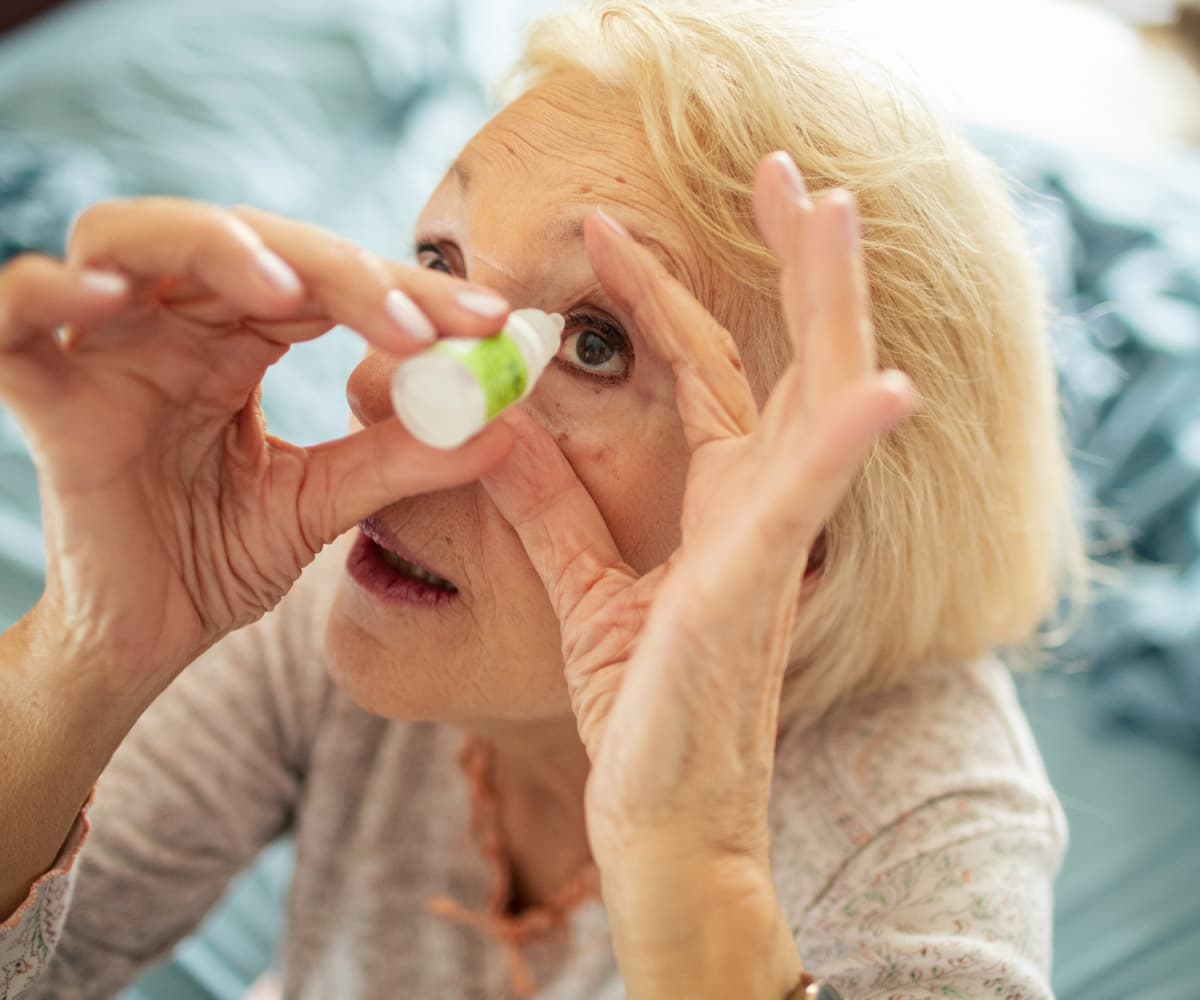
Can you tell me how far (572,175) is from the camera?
3.17ft

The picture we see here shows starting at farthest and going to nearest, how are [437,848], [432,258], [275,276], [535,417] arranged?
[437,848] < [432,258] < [535,417] < [275,276]

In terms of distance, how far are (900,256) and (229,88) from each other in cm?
204

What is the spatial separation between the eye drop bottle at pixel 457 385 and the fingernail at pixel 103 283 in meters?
0.19

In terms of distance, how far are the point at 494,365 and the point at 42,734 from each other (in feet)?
1.73

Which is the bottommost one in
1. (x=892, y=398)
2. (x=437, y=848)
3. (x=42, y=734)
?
(x=437, y=848)

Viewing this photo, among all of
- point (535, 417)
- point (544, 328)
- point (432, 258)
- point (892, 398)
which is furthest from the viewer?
point (432, 258)

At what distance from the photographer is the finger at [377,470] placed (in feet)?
2.82

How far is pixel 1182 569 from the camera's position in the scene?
191 cm

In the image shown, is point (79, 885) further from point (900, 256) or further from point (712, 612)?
point (900, 256)

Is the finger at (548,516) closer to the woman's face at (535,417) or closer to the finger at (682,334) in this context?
the woman's face at (535,417)

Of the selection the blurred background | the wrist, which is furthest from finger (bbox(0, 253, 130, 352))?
the blurred background

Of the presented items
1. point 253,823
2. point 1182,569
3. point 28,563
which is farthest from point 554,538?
point 1182,569

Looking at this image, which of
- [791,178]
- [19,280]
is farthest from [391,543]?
[791,178]

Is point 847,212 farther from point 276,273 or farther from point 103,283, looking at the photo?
point 103,283
